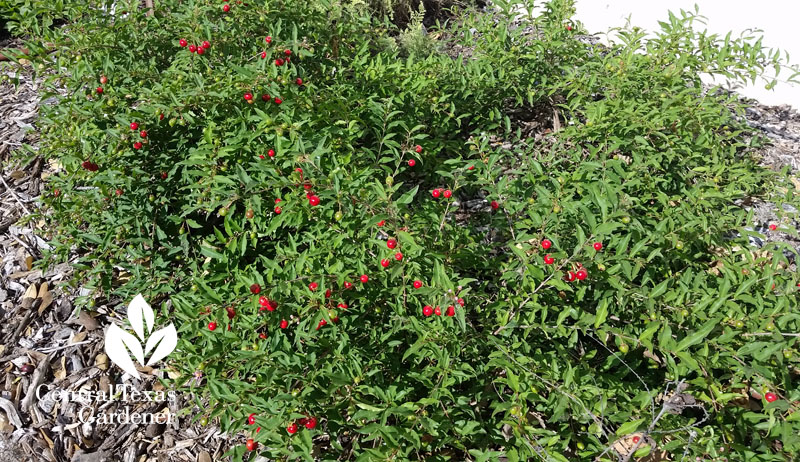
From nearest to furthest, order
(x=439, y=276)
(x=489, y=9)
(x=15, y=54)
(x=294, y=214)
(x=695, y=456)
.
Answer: (x=695, y=456), (x=439, y=276), (x=294, y=214), (x=15, y=54), (x=489, y=9)

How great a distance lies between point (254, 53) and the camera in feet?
10.6

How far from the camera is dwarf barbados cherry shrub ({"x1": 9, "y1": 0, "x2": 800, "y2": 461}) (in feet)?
6.43

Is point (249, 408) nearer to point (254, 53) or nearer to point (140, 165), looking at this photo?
point (140, 165)

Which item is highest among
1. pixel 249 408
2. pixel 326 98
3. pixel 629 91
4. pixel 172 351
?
pixel 629 91

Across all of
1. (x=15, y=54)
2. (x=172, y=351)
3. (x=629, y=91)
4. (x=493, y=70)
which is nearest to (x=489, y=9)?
(x=493, y=70)

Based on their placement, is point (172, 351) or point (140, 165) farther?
point (140, 165)

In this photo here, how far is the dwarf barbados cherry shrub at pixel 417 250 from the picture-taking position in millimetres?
1959

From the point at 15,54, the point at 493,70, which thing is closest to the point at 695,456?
the point at 493,70

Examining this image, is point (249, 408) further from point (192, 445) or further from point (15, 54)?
point (15, 54)

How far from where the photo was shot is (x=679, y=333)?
2055 millimetres

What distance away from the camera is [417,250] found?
6.86ft

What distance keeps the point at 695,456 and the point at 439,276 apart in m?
1.08

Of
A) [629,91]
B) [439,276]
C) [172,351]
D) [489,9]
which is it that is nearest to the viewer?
[439,276]

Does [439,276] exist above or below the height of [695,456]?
above
